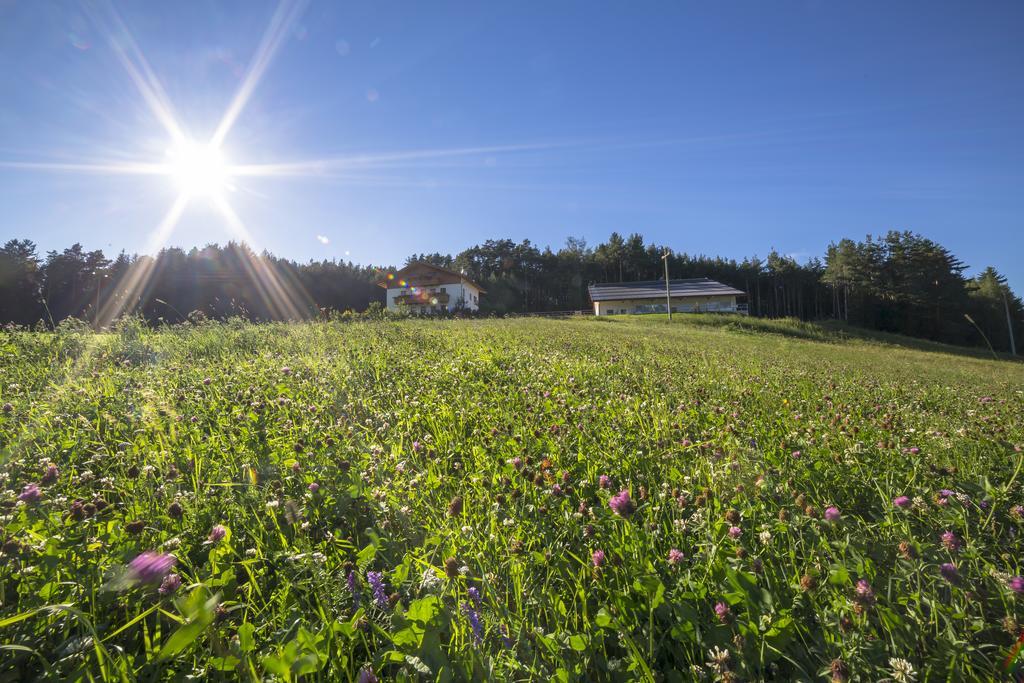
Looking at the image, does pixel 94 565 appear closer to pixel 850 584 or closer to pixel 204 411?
pixel 204 411

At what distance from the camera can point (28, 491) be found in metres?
1.78

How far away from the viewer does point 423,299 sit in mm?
47375

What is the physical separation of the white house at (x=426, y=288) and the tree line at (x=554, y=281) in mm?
4729

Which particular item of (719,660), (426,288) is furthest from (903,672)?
(426,288)

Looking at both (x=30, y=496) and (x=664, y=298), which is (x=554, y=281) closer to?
(x=664, y=298)

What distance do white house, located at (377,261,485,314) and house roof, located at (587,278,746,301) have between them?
17.5 metres

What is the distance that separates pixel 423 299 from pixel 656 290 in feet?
93.4

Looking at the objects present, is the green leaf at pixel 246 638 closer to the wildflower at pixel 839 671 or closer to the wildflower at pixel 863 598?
the wildflower at pixel 839 671

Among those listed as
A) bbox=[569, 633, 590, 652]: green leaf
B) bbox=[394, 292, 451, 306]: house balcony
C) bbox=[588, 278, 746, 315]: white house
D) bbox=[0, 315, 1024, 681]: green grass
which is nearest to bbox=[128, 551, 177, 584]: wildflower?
bbox=[0, 315, 1024, 681]: green grass

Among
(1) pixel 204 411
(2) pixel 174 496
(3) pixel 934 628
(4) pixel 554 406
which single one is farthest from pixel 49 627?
(4) pixel 554 406

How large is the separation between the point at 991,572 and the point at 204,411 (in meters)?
4.65

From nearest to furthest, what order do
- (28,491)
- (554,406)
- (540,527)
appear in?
(28,491), (540,527), (554,406)

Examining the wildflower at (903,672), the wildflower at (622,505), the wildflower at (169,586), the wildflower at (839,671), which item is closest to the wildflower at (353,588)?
the wildflower at (169,586)

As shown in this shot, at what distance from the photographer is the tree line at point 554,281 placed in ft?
148
